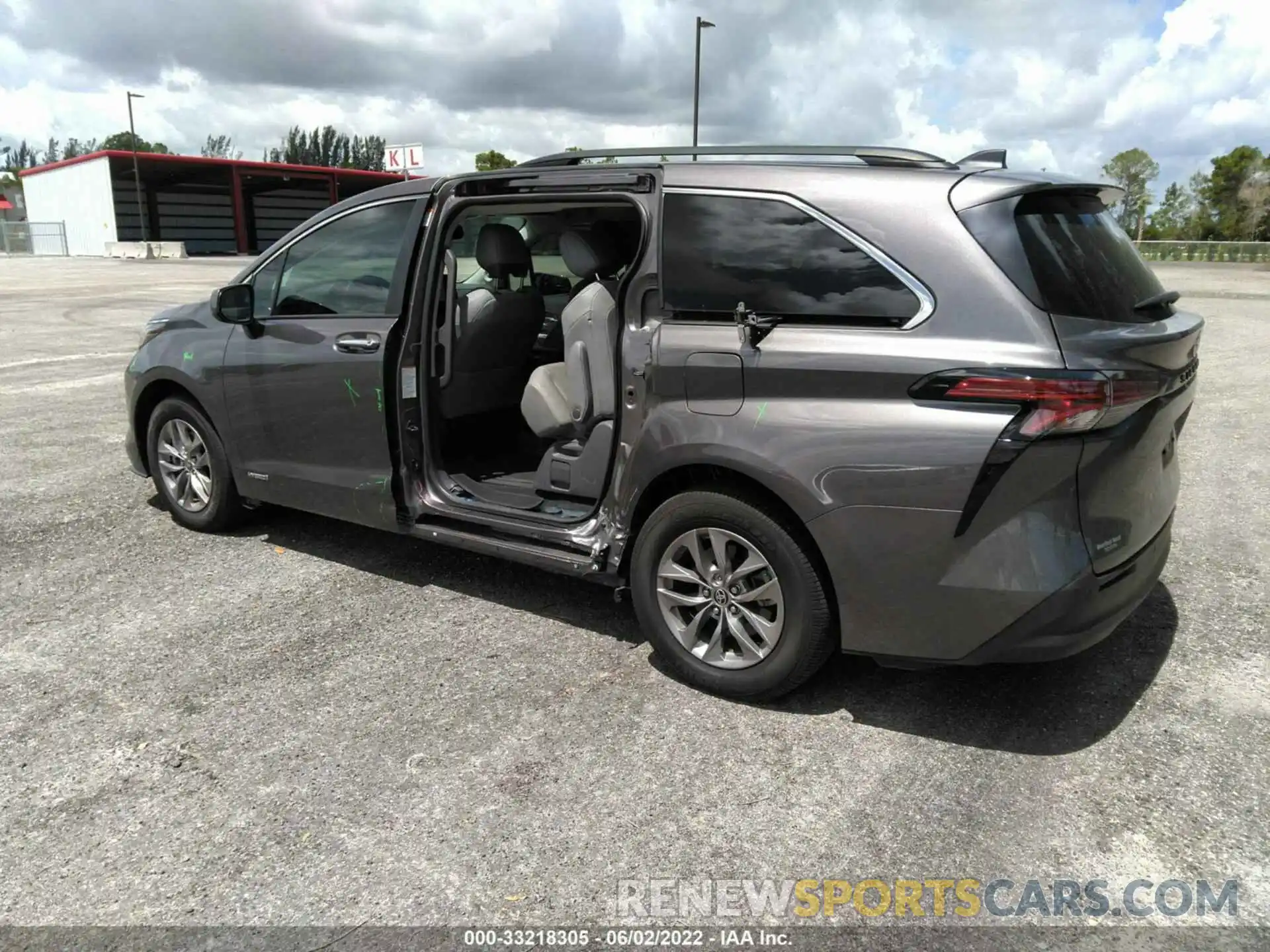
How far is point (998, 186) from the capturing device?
303 centimetres

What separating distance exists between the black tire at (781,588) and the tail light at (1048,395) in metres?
0.75

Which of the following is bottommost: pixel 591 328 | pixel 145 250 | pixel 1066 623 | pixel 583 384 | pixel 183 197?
pixel 1066 623

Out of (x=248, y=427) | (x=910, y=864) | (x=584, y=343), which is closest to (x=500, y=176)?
(x=584, y=343)

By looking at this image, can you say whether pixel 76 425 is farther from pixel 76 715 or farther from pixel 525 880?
pixel 525 880

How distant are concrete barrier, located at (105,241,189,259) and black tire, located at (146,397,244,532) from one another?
46.4m

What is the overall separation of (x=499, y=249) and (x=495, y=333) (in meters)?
0.42

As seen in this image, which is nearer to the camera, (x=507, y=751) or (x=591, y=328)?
(x=507, y=751)

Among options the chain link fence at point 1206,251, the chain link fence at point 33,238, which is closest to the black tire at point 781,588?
the chain link fence at point 1206,251

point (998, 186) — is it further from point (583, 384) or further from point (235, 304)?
point (235, 304)

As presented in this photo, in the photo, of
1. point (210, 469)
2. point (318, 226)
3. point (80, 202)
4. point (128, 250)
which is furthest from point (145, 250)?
point (318, 226)

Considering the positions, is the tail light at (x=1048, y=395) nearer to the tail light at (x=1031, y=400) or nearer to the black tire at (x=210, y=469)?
the tail light at (x=1031, y=400)

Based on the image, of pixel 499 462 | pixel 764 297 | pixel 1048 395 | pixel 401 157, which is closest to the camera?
pixel 1048 395

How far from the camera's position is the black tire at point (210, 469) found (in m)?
5.08

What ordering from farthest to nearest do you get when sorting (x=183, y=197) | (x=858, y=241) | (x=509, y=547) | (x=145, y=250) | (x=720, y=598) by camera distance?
1. (x=183, y=197)
2. (x=145, y=250)
3. (x=509, y=547)
4. (x=720, y=598)
5. (x=858, y=241)
